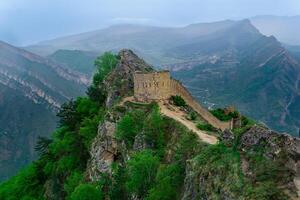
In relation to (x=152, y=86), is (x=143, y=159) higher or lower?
lower

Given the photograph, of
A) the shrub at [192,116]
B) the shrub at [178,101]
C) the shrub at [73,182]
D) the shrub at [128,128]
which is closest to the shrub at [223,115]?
the shrub at [178,101]

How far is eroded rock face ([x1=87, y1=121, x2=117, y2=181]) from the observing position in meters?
79.2

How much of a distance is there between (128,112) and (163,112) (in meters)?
4.70

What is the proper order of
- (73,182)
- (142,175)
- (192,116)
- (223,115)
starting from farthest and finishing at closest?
(223,115), (73,182), (192,116), (142,175)

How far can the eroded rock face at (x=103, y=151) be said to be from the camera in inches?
3118

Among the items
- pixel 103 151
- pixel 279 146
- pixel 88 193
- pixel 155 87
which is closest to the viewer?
pixel 279 146

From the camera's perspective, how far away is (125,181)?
220ft

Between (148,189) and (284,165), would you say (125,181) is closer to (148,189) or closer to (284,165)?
(148,189)

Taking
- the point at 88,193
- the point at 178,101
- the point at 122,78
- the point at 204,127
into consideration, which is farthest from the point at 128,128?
the point at 122,78

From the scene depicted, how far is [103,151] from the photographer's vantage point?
266 ft

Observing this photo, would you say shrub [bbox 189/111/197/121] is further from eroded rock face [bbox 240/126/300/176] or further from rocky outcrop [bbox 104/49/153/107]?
eroded rock face [bbox 240/126/300/176]

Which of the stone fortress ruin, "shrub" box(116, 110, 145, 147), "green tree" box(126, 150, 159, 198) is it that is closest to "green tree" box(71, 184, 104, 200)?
"shrub" box(116, 110, 145, 147)

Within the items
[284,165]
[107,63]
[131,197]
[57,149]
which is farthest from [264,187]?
[107,63]

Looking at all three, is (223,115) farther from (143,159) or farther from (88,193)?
(143,159)
